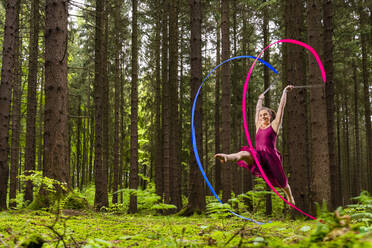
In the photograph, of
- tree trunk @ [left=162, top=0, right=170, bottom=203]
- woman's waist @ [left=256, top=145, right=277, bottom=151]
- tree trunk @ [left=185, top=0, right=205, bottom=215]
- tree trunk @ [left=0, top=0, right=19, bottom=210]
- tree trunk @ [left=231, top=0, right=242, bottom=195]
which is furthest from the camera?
tree trunk @ [left=231, top=0, right=242, bottom=195]

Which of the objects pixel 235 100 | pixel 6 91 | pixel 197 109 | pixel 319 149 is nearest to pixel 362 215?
pixel 319 149

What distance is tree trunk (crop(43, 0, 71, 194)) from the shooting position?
7141 millimetres

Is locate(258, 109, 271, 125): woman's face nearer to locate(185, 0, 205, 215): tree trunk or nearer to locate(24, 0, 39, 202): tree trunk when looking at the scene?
locate(185, 0, 205, 215): tree trunk

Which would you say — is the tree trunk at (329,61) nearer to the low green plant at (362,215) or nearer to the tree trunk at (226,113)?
the tree trunk at (226,113)

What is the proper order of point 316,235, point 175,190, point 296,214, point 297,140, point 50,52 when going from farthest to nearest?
point 175,190
point 297,140
point 296,214
point 50,52
point 316,235

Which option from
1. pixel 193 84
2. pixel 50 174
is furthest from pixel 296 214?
pixel 50 174

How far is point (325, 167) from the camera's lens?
784cm

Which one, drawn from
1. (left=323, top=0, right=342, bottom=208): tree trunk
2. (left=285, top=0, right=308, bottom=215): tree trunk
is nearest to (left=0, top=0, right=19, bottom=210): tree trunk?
(left=285, top=0, right=308, bottom=215): tree trunk

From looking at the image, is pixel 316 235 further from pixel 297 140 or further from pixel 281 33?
pixel 281 33

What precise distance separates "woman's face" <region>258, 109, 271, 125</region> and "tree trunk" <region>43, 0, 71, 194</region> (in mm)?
4504

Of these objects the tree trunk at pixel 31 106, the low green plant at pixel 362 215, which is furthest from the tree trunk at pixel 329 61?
the tree trunk at pixel 31 106

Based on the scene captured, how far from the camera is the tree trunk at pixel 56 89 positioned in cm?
714

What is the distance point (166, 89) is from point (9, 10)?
25.0ft

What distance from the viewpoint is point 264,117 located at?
20.3ft
